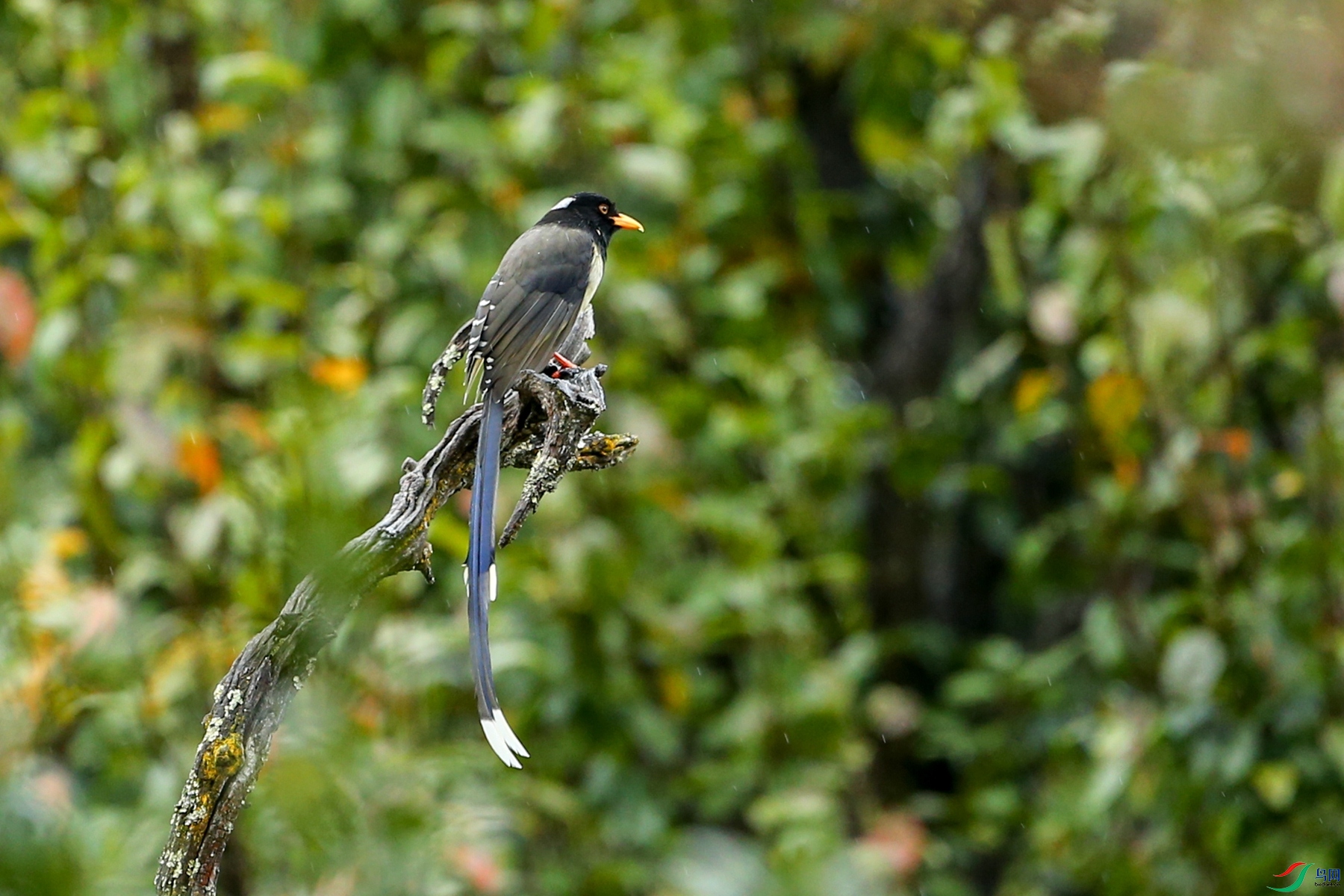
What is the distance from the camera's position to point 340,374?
4059 mm

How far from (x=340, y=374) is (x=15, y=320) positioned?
94 centimetres

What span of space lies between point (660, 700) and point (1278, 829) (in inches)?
74.8

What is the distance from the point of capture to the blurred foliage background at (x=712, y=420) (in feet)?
12.8

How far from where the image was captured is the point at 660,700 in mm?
4738

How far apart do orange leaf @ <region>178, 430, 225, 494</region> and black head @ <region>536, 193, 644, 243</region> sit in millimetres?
1642

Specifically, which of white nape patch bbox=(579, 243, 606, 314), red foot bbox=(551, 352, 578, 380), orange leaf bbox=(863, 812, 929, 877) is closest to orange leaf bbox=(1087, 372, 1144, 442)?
orange leaf bbox=(863, 812, 929, 877)

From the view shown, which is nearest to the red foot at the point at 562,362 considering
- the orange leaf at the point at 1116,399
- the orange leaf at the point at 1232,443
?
the orange leaf at the point at 1116,399

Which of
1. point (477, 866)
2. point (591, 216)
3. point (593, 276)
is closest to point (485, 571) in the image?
point (593, 276)

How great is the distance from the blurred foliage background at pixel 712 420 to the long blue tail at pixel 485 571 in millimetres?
1445

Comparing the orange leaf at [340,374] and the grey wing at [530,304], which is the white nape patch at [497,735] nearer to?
the grey wing at [530,304]

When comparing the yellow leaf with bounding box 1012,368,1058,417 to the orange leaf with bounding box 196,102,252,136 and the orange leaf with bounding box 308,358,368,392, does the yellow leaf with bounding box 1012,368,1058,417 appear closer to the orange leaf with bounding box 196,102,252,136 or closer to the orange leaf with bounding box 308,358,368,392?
the orange leaf with bounding box 308,358,368,392

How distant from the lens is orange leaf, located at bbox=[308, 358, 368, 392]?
13.3 feet

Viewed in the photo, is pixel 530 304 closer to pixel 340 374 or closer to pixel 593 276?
pixel 593 276

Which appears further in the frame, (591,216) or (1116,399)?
(1116,399)
